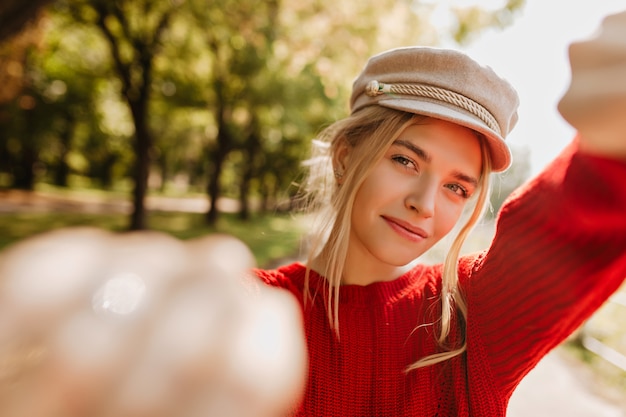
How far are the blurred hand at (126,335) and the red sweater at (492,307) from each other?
0.48 meters

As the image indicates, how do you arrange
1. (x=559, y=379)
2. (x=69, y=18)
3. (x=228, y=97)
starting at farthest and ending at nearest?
(x=228, y=97)
(x=69, y=18)
(x=559, y=379)

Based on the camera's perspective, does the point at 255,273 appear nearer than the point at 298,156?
Yes

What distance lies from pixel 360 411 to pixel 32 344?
1023 millimetres

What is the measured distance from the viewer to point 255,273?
1.76 metres

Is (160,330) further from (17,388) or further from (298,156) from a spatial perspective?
(298,156)

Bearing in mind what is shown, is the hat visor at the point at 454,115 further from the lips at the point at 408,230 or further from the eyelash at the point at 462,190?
the lips at the point at 408,230

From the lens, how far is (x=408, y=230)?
1727 mm

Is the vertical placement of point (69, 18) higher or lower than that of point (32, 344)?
higher

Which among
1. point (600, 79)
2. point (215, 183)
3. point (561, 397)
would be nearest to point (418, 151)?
point (600, 79)

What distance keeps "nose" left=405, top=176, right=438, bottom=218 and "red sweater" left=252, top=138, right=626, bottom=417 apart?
0.23 m

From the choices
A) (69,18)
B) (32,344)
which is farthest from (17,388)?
(69,18)

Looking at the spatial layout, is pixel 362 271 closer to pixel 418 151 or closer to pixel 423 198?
pixel 423 198

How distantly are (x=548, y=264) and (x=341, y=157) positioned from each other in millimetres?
1130

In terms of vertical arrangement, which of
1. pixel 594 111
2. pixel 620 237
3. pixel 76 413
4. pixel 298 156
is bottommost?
pixel 298 156
